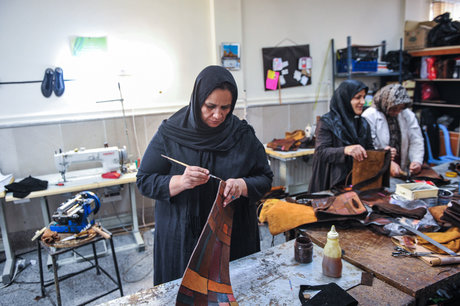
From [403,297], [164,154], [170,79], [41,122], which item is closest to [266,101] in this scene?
[170,79]

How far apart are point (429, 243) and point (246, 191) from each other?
848 mm

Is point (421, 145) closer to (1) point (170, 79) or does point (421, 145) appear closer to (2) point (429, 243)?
(2) point (429, 243)

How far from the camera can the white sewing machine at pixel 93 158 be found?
8.80ft

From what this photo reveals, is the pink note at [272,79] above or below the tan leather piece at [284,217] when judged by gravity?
above

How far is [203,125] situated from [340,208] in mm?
832

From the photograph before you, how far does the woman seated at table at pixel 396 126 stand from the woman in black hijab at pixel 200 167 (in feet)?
5.45

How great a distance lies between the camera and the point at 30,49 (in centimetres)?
306

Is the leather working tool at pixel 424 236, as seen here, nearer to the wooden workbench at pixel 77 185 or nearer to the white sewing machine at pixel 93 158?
the wooden workbench at pixel 77 185

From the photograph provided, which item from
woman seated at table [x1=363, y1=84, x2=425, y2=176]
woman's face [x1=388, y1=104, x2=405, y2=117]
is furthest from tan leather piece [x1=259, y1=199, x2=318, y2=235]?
woman's face [x1=388, y1=104, x2=405, y2=117]

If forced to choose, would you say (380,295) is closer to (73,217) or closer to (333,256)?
(333,256)

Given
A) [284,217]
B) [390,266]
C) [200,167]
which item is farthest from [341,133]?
[200,167]

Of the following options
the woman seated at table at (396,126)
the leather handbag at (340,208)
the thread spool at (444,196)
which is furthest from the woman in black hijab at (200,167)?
the woman seated at table at (396,126)

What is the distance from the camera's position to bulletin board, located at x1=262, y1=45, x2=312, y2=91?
419cm

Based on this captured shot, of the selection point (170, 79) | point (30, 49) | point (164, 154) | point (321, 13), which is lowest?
point (164, 154)
